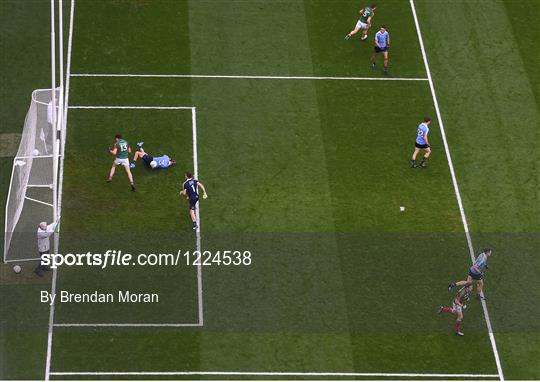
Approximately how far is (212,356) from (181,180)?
21.2 feet

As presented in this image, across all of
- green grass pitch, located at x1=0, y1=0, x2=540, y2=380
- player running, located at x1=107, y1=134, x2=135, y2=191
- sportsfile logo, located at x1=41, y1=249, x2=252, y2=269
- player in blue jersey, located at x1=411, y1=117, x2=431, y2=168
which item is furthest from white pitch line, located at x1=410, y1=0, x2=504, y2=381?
player running, located at x1=107, y1=134, x2=135, y2=191

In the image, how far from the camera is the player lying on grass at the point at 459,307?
30.1 metres

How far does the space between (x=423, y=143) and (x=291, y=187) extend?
13.6 feet

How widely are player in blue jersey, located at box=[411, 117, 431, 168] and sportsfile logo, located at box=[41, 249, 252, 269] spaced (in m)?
6.33

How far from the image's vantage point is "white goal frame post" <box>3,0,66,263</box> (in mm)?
31297

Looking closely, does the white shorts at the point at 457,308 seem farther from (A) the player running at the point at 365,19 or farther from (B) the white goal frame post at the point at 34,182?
(A) the player running at the point at 365,19

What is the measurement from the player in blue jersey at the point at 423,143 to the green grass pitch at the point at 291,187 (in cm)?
33

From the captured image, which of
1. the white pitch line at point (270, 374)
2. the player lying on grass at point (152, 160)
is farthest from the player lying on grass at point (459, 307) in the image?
the player lying on grass at point (152, 160)

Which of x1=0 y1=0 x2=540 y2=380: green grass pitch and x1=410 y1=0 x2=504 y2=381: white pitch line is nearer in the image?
x1=0 y1=0 x2=540 y2=380: green grass pitch

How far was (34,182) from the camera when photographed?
104 ft

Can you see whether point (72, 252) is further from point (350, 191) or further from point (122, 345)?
point (350, 191)

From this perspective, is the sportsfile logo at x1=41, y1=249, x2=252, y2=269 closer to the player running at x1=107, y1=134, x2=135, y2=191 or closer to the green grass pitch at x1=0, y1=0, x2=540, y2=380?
the green grass pitch at x1=0, y1=0, x2=540, y2=380

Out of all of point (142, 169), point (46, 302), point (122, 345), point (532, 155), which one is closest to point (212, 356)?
point (122, 345)

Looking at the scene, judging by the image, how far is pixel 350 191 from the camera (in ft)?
112
